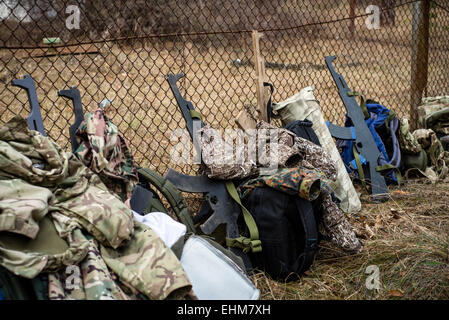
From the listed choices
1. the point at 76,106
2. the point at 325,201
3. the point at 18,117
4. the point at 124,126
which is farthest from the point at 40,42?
the point at 325,201

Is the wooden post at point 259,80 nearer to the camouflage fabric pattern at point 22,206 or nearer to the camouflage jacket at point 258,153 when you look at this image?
the camouflage jacket at point 258,153

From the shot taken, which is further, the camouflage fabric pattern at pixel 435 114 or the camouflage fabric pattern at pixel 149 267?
the camouflage fabric pattern at pixel 435 114

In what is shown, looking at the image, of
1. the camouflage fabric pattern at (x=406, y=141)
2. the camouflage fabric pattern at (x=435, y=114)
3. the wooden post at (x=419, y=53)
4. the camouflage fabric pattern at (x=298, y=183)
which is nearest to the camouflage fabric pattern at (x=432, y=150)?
the camouflage fabric pattern at (x=406, y=141)

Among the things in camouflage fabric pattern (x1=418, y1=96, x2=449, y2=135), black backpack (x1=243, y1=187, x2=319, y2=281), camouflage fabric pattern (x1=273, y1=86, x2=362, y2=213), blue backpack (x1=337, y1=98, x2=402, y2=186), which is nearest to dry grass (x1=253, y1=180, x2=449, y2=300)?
black backpack (x1=243, y1=187, x2=319, y2=281)

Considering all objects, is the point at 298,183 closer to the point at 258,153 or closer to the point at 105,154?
the point at 258,153

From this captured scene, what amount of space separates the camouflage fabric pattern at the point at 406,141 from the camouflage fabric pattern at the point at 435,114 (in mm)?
741

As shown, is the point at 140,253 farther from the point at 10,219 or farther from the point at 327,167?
the point at 327,167

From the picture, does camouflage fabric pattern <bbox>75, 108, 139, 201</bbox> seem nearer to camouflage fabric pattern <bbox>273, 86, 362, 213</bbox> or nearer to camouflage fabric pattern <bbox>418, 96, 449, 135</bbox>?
camouflage fabric pattern <bbox>273, 86, 362, 213</bbox>

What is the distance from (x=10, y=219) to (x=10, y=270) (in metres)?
0.17

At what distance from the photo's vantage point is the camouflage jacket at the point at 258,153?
8.28 feet

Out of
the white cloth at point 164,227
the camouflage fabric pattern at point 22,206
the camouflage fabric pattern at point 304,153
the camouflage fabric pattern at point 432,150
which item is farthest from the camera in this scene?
the camouflage fabric pattern at point 432,150

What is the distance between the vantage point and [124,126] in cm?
426

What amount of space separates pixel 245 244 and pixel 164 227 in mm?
502

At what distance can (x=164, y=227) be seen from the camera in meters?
2.04
